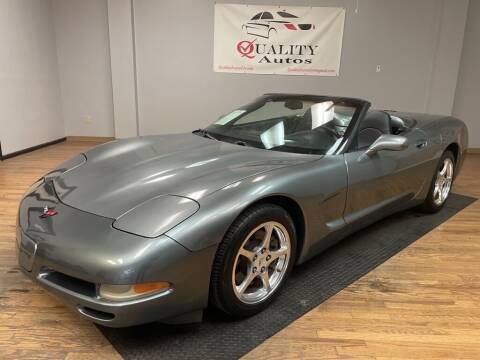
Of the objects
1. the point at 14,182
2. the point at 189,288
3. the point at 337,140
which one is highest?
the point at 337,140

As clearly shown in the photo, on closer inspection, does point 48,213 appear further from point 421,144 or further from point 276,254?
point 421,144

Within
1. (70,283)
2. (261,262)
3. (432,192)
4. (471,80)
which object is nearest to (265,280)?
(261,262)

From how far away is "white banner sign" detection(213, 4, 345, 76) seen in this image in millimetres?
6207

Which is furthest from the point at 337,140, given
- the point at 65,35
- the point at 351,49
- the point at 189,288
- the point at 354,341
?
the point at 65,35

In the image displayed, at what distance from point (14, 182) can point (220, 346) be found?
3563mm

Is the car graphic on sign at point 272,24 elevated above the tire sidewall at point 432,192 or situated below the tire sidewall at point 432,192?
above

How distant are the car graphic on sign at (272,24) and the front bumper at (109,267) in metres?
5.31

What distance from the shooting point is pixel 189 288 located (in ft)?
5.24

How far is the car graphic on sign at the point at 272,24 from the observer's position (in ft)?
20.4

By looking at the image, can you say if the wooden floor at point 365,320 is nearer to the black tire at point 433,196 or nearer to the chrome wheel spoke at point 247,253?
the chrome wheel spoke at point 247,253

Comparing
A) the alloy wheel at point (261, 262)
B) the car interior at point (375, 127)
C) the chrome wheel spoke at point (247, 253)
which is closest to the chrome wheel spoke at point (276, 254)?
the alloy wheel at point (261, 262)

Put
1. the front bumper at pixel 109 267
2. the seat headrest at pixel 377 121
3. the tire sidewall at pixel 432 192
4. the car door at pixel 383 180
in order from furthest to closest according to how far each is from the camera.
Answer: the tire sidewall at pixel 432 192 → the seat headrest at pixel 377 121 → the car door at pixel 383 180 → the front bumper at pixel 109 267

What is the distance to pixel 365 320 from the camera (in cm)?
199

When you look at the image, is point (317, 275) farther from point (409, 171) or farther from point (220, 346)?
point (409, 171)
